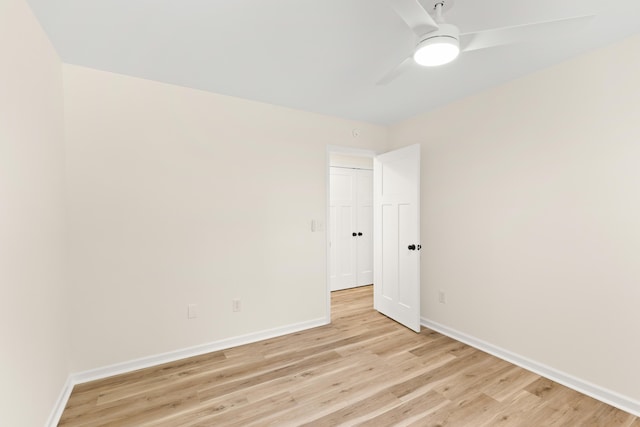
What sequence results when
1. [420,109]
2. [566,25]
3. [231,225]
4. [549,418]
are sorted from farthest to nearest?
[420,109] < [231,225] < [549,418] < [566,25]

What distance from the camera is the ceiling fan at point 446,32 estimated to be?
123 cm

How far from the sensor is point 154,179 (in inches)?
93.9

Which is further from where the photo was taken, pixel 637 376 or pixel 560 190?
pixel 560 190

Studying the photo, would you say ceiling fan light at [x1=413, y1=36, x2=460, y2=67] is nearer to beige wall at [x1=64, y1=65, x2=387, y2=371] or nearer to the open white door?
the open white door

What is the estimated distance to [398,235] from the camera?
3.31m

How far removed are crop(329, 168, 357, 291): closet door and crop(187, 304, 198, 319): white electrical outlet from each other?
2.51 meters

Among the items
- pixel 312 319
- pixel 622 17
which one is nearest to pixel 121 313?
pixel 312 319

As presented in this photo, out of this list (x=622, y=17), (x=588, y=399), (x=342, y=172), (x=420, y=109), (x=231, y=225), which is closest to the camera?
(x=622, y=17)

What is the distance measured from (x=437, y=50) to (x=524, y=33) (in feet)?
1.31

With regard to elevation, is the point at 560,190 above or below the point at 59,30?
below

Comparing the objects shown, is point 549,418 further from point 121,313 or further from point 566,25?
point 121,313

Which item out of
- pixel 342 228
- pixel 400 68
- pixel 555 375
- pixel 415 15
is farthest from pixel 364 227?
pixel 415 15

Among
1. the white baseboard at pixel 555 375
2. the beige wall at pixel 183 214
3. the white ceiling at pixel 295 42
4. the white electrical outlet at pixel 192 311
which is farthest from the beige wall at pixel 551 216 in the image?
the white electrical outlet at pixel 192 311

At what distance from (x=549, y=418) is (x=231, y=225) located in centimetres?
282
